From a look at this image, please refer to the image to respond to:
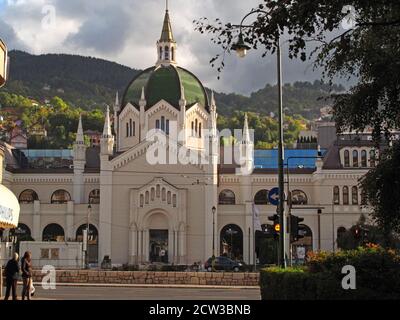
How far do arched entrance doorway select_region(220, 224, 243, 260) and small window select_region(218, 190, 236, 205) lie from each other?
181 inches

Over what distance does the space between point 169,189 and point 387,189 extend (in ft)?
188

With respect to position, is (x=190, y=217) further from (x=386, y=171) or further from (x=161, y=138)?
(x=386, y=171)

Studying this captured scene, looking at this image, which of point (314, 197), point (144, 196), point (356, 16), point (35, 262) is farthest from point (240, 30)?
point (314, 197)

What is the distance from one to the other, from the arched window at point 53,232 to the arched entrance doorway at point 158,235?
10.6 meters

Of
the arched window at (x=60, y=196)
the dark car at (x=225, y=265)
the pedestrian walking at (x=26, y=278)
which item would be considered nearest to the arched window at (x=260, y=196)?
the dark car at (x=225, y=265)

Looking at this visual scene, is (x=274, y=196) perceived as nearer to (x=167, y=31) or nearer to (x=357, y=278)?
(x=357, y=278)

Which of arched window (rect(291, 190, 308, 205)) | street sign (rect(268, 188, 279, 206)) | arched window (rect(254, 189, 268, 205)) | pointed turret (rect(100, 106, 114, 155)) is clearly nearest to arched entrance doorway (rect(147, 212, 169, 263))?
pointed turret (rect(100, 106, 114, 155))

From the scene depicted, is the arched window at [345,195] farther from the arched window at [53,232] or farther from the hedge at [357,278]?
the hedge at [357,278]

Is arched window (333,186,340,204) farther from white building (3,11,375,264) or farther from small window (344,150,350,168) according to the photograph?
small window (344,150,350,168)

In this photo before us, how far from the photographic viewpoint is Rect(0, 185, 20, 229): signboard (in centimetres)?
2336

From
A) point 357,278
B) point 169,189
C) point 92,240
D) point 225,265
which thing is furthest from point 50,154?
point 357,278

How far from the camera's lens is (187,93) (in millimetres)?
85500

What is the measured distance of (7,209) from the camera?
24.0 meters
